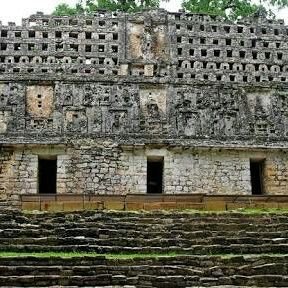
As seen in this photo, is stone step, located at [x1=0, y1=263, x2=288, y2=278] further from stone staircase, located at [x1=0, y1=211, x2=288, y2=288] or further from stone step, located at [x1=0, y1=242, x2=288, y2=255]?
stone step, located at [x1=0, y1=242, x2=288, y2=255]

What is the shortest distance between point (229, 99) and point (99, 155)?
5.13 metres

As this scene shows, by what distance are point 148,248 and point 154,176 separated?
28.9 ft

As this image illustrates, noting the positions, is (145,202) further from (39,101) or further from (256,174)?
(39,101)

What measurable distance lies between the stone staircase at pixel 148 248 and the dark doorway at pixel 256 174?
6.06 meters

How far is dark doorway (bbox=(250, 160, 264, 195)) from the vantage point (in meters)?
23.2

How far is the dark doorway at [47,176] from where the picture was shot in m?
23.0

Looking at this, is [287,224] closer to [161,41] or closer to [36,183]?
[36,183]

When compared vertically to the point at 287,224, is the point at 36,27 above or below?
above

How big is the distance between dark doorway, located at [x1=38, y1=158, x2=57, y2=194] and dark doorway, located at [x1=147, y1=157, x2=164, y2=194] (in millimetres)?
3156

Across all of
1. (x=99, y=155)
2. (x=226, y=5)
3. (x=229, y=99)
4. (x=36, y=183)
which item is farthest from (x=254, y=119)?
(x=226, y=5)

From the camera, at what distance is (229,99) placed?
24.1 metres

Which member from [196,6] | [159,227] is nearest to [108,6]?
[196,6]

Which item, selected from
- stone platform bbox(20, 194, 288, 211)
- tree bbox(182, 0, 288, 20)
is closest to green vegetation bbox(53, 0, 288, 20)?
tree bbox(182, 0, 288, 20)

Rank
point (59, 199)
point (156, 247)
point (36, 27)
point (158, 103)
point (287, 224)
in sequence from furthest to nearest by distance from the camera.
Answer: point (36, 27) < point (158, 103) < point (59, 199) < point (287, 224) < point (156, 247)
